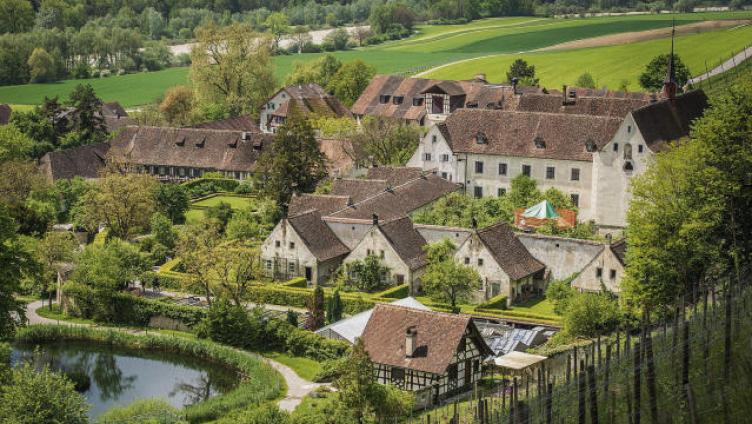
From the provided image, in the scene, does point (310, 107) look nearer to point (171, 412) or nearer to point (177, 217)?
point (177, 217)

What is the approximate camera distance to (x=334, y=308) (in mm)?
66250

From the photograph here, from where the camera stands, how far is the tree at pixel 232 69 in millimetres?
125562

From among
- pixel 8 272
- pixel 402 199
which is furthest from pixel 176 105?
pixel 8 272

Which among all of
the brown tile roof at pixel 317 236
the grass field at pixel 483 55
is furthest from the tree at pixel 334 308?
the grass field at pixel 483 55

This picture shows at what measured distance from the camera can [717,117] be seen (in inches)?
2346

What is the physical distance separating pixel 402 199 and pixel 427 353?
2614cm

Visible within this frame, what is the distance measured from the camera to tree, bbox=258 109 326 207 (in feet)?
284

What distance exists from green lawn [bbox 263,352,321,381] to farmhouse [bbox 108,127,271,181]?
38.8 m

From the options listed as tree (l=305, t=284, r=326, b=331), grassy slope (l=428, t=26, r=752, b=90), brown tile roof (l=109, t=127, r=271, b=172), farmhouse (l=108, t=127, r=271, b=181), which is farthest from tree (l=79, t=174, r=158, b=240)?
grassy slope (l=428, t=26, r=752, b=90)

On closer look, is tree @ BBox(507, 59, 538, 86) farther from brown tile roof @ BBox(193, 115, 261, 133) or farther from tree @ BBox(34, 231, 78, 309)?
tree @ BBox(34, 231, 78, 309)

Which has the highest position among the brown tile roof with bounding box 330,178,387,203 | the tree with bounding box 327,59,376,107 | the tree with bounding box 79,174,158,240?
the tree with bounding box 327,59,376,107

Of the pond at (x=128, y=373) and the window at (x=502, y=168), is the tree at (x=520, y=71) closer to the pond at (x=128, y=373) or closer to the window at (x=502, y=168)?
the window at (x=502, y=168)

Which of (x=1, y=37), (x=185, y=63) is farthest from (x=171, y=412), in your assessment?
(x=185, y=63)

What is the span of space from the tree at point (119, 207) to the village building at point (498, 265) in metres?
22.0
